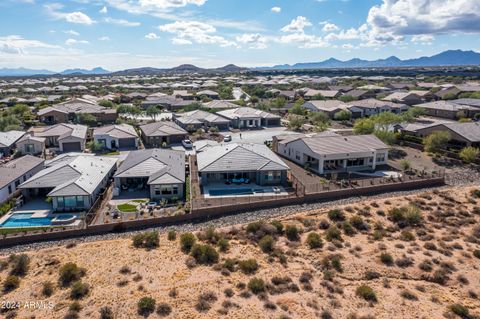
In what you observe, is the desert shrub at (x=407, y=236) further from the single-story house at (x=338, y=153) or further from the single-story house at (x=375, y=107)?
the single-story house at (x=375, y=107)

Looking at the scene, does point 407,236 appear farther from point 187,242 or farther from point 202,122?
point 202,122

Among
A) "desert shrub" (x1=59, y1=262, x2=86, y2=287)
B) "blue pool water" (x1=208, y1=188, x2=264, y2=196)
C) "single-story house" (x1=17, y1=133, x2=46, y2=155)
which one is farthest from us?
"single-story house" (x1=17, y1=133, x2=46, y2=155)

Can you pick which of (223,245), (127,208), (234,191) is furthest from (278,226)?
(127,208)

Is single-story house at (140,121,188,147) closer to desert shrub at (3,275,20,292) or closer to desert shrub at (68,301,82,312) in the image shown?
desert shrub at (3,275,20,292)

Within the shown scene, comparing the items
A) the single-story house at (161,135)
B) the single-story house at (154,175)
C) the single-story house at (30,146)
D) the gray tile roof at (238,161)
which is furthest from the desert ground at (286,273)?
the single-story house at (161,135)

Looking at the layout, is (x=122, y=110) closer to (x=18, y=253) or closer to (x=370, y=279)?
(x=18, y=253)

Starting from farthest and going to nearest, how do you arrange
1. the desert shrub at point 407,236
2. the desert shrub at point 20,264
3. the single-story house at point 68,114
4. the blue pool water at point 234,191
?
the single-story house at point 68,114 < the blue pool water at point 234,191 < the desert shrub at point 407,236 < the desert shrub at point 20,264

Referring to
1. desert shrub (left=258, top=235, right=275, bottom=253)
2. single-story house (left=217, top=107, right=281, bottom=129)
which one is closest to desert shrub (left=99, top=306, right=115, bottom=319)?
desert shrub (left=258, top=235, right=275, bottom=253)
